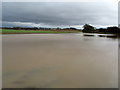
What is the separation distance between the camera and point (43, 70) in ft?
8.82

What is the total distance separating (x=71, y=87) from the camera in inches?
76.4

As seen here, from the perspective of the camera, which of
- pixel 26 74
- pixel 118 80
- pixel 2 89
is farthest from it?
pixel 26 74

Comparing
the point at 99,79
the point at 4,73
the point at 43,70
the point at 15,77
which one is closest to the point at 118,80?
the point at 99,79

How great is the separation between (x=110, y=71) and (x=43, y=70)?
193 cm

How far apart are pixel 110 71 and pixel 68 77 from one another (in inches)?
50.9

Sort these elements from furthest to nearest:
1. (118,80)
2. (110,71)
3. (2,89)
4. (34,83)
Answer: (110,71) < (118,80) < (34,83) < (2,89)

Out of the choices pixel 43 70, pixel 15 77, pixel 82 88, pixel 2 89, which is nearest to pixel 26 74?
pixel 15 77

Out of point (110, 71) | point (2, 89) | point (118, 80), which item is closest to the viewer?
point (2, 89)

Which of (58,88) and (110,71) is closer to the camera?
(58,88)

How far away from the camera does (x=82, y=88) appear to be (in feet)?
6.24

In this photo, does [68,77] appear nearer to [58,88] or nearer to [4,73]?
[58,88]

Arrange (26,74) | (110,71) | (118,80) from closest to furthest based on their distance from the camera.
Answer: (118,80)
(26,74)
(110,71)

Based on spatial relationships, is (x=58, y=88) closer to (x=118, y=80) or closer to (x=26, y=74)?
(x=26, y=74)

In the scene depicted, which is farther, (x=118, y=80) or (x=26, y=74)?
(x=26, y=74)
